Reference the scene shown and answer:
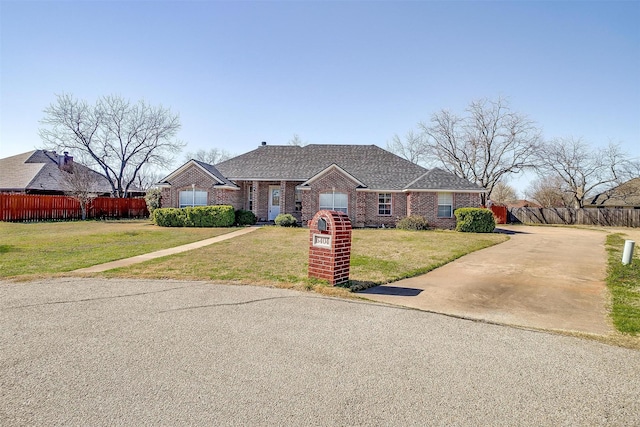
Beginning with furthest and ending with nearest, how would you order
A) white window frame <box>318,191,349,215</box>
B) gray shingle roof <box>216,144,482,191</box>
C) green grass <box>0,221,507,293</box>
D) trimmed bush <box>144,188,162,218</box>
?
1. trimmed bush <box>144,188,162,218</box>
2. gray shingle roof <box>216,144,482,191</box>
3. white window frame <box>318,191,349,215</box>
4. green grass <box>0,221,507,293</box>

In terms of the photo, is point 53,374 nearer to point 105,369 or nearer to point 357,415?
point 105,369

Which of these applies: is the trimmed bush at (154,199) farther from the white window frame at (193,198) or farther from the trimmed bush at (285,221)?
the trimmed bush at (285,221)

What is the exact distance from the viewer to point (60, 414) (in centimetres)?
276

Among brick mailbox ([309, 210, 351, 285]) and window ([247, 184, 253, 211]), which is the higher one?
window ([247, 184, 253, 211])

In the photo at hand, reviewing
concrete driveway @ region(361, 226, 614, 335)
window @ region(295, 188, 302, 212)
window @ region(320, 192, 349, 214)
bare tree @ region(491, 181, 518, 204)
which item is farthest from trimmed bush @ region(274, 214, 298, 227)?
bare tree @ region(491, 181, 518, 204)

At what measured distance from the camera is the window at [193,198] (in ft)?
80.7

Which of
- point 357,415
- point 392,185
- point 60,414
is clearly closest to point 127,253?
point 60,414

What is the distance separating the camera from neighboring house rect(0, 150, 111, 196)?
32.2 m

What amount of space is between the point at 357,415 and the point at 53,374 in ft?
9.48

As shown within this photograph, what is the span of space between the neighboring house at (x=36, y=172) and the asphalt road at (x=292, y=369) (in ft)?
113

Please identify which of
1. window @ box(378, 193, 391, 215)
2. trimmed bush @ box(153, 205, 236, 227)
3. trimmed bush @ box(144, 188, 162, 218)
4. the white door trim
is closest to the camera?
trimmed bush @ box(153, 205, 236, 227)

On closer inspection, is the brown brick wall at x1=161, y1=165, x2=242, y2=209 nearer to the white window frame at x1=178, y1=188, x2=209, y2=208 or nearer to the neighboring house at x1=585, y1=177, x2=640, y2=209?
the white window frame at x1=178, y1=188, x2=209, y2=208

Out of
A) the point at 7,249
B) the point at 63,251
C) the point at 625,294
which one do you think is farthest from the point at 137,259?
the point at 625,294

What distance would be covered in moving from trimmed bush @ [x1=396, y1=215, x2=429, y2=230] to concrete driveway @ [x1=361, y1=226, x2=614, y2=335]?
10845 mm
